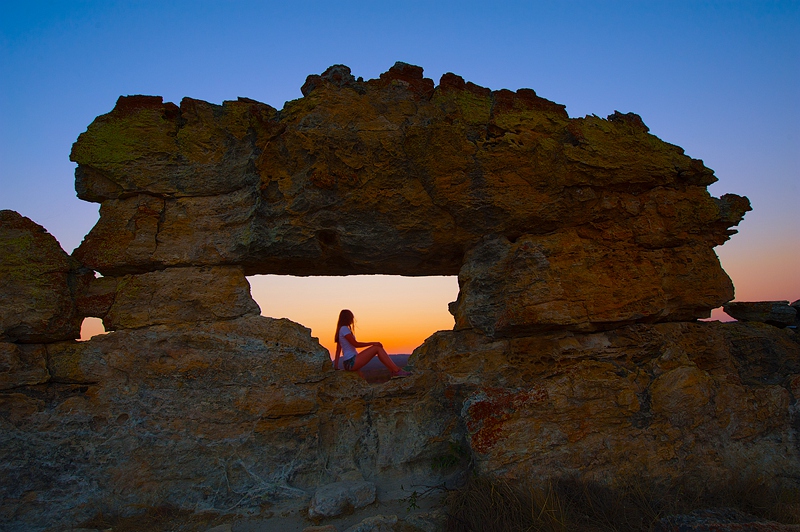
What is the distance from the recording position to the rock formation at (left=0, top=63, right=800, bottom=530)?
12.0 ft

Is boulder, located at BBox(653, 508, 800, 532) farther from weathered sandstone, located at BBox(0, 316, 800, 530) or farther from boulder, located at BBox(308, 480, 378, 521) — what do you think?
boulder, located at BBox(308, 480, 378, 521)

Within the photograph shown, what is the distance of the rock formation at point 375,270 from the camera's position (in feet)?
12.0

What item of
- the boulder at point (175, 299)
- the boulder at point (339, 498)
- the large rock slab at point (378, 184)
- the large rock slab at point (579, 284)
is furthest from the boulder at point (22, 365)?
the large rock slab at point (579, 284)

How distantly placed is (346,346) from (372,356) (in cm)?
34

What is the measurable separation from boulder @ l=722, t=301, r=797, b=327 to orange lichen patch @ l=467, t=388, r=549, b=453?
9.23 ft

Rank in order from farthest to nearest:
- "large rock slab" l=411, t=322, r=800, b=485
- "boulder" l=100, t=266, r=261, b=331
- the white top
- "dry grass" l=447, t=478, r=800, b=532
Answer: the white top
"boulder" l=100, t=266, r=261, b=331
"large rock slab" l=411, t=322, r=800, b=485
"dry grass" l=447, t=478, r=800, b=532

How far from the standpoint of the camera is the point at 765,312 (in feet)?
16.3

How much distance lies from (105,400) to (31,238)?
1476mm

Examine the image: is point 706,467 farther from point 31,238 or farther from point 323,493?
point 31,238

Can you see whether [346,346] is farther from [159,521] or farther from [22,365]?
[22,365]

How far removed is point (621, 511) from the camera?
10.9 ft

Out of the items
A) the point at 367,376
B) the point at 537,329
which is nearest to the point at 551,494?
the point at 537,329

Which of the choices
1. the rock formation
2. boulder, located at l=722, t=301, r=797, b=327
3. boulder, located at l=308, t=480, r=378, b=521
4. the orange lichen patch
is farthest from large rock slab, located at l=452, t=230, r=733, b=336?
boulder, located at l=308, t=480, r=378, b=521

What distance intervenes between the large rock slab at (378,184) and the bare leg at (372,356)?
108cm
